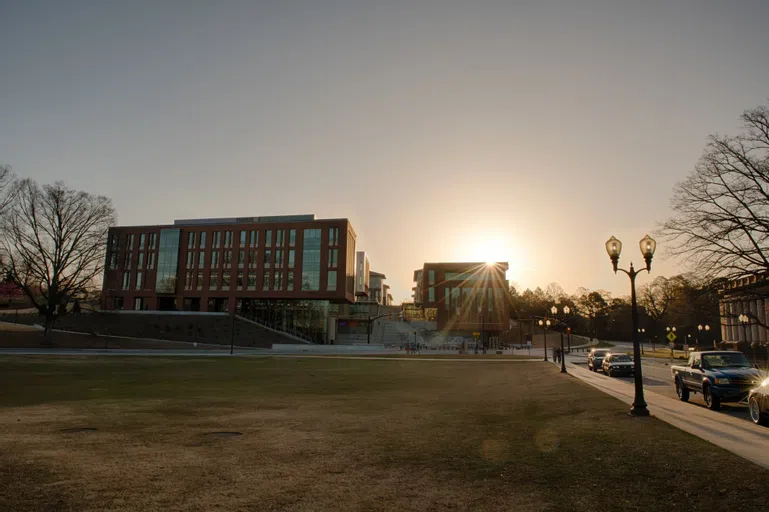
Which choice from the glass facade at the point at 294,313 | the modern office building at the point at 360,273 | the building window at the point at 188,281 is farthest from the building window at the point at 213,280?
the modern office building at the point at 360,273

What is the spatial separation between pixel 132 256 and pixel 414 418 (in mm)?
91450

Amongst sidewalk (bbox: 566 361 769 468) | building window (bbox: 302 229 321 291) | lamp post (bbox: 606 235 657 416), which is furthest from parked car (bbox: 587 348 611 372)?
building window (bbox: 302 229 321 291)

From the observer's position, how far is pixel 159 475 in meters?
7.75

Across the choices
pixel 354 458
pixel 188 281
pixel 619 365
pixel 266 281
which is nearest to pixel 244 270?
pixel 266 281

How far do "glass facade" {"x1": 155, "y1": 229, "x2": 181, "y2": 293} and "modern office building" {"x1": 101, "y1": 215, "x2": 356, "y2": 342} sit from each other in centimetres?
18

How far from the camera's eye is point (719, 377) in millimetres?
17109

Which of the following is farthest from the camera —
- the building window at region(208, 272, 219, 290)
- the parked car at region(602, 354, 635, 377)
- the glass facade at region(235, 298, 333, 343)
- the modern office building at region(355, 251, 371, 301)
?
the modern office building at region(355, 251, 371, 301)

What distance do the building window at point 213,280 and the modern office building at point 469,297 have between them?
4654cm

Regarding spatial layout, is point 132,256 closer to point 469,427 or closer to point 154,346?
point 154,346

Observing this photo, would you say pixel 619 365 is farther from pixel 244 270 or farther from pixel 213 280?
pixel 213 280

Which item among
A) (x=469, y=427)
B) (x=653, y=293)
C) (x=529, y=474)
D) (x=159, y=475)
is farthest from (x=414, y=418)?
(x=653, y=293)

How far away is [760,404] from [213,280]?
281ft

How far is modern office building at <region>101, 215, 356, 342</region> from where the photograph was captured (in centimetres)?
8600

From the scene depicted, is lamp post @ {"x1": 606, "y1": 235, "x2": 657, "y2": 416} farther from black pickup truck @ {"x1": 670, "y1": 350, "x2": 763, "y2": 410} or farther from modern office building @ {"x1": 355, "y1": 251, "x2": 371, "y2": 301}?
modern office building @ {"x1": 355, "y1": 251, "x2": 371, "y2": 301}
